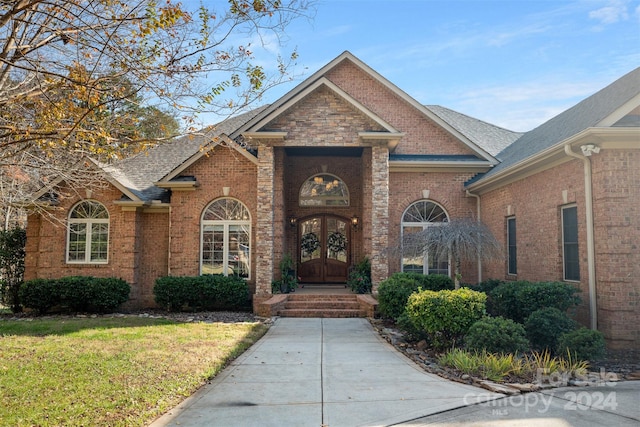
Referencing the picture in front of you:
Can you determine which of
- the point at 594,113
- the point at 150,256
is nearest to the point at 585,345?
the point at 594,113

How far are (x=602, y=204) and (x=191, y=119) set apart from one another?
7.37m

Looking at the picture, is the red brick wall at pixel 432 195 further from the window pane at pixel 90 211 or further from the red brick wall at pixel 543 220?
the window pane at pixel 90 211

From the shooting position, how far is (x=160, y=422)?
5043 mm

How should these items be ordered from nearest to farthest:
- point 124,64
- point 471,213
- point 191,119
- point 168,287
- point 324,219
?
point 124,64 → point 191,119 → point 168,287 → point 471,213 → point 324,219

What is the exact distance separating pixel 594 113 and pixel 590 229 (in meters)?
2.80

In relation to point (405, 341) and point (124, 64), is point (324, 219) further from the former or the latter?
point (124, 64)

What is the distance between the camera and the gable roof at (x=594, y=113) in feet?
28.6

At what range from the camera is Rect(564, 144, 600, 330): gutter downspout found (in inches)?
351

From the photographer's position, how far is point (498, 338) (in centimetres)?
759

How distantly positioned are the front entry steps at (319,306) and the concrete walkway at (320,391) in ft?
11.8

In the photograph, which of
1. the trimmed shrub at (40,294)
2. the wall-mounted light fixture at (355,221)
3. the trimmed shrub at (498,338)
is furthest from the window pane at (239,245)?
the trimmed shrub at (498,338)

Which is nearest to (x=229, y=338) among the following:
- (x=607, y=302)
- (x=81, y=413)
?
(x=81, y=413)

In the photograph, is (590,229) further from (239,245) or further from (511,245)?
(239,245)

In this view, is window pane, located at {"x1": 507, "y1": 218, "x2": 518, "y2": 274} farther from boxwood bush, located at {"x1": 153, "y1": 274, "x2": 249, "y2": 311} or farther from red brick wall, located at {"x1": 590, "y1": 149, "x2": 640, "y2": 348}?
boxwood bush, located at {"x1": 153, "y1": 274, "x2": 249, "y2": 311}
